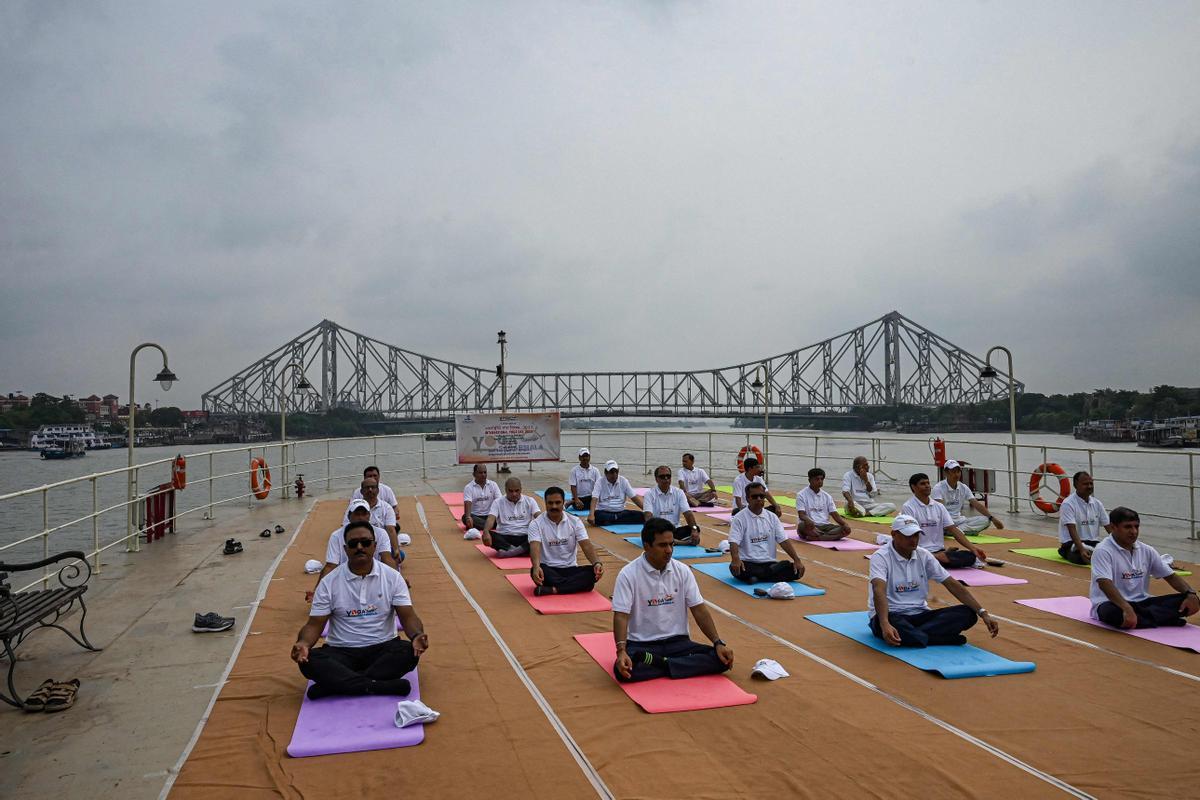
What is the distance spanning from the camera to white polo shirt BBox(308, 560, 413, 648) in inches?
179

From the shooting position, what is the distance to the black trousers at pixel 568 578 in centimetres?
700

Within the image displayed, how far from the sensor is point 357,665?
4496 millimetres

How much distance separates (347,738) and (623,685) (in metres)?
1.54

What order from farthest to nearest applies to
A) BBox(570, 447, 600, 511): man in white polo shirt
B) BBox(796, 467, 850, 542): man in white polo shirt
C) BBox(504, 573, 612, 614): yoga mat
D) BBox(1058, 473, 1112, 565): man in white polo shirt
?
BBox(570, 447, 600, 511): man in white polo shirt
BBox(796, 467, 850, 542): man in white polo shirt
BBox(1058, 473, 1112, 565): man in white polo shirt
BBox(504, 573, 612, 614): yoga mat

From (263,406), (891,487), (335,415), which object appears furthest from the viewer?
(263,406)

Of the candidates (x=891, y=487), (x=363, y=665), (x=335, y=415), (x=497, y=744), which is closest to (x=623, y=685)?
(x=497, y=744)

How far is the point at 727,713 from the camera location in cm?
417

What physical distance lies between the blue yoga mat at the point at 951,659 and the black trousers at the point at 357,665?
119 inches

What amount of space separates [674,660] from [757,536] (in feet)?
10.3

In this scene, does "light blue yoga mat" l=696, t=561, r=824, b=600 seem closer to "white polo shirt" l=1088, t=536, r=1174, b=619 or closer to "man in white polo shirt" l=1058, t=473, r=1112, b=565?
"white polo shirt" l=1088, t=536, r=1174, b=619

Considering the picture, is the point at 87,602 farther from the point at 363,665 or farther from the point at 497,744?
the point at 497,744

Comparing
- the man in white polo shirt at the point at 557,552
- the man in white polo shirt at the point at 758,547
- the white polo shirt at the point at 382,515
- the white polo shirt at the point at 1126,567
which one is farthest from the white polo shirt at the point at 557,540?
the white polo shirt at the point at 1126,567

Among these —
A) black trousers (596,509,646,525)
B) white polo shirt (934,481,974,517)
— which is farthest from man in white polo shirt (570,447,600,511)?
white polo shirt (934,481,974,517)

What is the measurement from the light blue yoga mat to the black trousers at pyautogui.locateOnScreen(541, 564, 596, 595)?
1.40m
